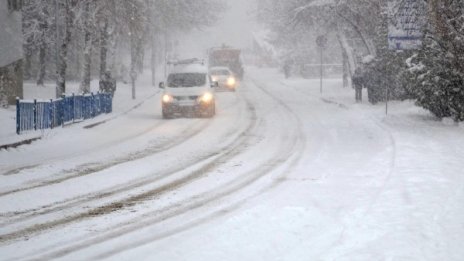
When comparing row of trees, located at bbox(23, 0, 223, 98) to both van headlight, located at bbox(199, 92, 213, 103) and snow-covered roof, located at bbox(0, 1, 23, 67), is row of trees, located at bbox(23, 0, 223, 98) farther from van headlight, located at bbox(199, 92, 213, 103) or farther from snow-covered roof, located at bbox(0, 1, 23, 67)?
van headlight, located at bbox(199, 92, 213, 103)

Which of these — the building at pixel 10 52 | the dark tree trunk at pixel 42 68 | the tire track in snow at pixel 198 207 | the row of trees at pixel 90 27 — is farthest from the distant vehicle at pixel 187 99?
the dark tree trunk at pixel 42 68

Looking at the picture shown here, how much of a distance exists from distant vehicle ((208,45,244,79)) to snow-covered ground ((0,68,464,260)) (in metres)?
38.0

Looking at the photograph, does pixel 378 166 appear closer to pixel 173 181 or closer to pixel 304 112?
pixel 173 181

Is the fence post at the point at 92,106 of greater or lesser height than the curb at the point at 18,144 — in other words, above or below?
above

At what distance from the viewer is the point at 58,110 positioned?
687 inches

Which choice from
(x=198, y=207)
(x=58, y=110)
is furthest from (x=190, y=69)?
(x=198, y=207)

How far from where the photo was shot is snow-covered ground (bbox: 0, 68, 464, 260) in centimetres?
583

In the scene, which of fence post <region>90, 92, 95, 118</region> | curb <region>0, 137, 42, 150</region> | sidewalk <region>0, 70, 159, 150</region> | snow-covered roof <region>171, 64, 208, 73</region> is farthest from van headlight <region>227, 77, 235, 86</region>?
curb <region>0, 137, 42, 150</region>

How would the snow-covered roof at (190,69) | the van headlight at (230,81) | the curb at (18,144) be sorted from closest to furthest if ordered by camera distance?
the curb at (18,144) < the snow-covered roof at (190,69) < the van headlight at (230,81)

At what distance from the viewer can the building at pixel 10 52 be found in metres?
22.0

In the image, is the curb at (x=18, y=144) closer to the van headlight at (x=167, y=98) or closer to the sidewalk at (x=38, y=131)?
the sidewalk at (x=38, y=131)

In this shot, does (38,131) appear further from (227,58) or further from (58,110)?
(227,58)

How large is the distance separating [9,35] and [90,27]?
3.29 meters

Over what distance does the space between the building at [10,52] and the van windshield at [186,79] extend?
21.4ft
